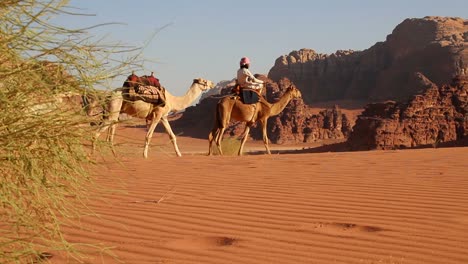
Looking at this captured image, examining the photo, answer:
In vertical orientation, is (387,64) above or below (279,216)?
above

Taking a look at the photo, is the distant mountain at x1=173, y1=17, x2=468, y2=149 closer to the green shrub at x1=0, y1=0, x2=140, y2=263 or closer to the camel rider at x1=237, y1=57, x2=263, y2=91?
the camel rider at x1=237, y1=57, x2=263, y2=91

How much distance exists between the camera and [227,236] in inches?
205

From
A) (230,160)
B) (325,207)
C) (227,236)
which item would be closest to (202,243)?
(227,236)

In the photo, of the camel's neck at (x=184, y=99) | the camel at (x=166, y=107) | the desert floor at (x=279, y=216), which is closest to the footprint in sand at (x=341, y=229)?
the desert floor at (x=279, y=216)

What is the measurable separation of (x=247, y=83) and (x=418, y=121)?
12.8 meters

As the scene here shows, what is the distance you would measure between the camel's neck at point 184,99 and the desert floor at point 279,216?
383 centimetres

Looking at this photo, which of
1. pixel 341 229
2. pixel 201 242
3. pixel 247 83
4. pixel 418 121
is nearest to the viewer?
pixel 201 242

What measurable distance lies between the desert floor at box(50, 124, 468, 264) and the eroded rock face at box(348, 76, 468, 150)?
14.2 metres

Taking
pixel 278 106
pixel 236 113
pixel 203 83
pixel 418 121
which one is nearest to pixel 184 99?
pixel 203 83

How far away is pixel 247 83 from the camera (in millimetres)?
13750

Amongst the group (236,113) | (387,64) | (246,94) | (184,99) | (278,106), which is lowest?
(236,113)

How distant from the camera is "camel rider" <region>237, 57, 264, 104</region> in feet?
44.8

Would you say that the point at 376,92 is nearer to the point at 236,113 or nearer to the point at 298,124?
the point at 298,124

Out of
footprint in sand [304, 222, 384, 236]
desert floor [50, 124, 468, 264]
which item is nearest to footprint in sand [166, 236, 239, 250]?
desert floor [50, 124, 468, 264]
